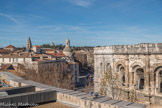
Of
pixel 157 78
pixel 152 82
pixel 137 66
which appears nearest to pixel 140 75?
pixel 137 66

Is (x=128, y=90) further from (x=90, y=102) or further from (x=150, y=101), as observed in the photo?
(x=90, y=102)

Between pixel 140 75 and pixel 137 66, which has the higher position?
pixel 137 66

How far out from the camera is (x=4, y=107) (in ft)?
23.0

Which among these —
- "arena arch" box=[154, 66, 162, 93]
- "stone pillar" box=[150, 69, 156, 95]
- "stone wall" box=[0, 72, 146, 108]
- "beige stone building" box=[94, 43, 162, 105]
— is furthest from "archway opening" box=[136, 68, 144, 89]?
"stone wall" box=[0, 72, 146, 108]

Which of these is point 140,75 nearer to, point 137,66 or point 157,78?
point 137,66

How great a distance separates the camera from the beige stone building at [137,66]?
15.9 metres

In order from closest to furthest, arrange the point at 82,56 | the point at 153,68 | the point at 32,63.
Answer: the point at 153,68 < the point at 32,63 < the point at 82,56

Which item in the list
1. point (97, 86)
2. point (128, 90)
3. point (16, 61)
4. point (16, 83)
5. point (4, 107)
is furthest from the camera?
point (16, 61)

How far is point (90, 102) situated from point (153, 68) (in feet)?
34.5

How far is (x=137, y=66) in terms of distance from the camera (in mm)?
17359

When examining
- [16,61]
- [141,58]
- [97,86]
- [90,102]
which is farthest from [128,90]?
[16,61]

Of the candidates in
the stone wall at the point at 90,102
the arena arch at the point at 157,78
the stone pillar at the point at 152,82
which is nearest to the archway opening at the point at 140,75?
the stone pillar at the point at 152,82

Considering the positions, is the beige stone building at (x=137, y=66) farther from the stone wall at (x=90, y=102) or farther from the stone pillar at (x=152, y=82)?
the stone wall at (x=90, y=102)

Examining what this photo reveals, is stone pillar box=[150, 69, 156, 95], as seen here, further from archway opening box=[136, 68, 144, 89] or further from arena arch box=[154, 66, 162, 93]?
archway opening box=[136, 68, 144, 89]
